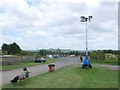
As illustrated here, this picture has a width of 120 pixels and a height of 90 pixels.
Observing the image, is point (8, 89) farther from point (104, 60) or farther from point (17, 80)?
point (104, 60)

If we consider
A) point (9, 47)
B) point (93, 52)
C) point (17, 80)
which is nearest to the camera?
point (17, 80)

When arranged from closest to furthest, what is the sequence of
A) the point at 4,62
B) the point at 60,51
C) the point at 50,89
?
the point at 50,89 → the point at 4,62 → the point at 60,51

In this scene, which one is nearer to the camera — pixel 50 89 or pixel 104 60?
pixel 50 89

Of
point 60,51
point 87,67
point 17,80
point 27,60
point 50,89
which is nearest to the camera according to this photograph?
point 50,89

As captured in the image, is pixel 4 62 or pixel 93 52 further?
pixel 93 52

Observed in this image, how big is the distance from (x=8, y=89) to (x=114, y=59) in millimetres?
49627

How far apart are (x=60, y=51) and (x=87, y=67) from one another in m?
113

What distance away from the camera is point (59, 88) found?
47.1ft

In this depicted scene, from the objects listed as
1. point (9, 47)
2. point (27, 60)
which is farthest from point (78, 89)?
point (9, 47)

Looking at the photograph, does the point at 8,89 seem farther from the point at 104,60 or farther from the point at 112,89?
the point at 104,60

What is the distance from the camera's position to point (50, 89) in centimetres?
1387

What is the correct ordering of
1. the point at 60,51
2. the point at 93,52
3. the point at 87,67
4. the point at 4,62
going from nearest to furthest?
the point at 87,67 → the point at 4,62 → the point at 93,52 → the point at 60,51

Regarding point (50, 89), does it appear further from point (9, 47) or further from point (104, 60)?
point (9, 47)

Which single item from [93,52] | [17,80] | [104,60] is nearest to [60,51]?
[93,52]
